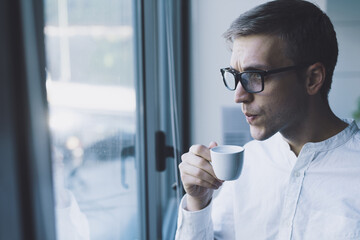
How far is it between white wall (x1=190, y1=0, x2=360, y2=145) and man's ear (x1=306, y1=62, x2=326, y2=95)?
52.1 inches

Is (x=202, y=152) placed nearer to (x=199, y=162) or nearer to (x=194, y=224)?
(x=199, y=162)

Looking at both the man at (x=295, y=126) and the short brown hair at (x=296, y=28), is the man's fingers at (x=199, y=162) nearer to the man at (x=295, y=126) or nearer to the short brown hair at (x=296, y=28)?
the man at (x=295, y=126)

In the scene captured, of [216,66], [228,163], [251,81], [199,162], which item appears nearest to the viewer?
[228,163]

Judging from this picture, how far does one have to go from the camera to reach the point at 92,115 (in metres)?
0.93

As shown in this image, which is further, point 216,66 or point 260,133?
point 216,66

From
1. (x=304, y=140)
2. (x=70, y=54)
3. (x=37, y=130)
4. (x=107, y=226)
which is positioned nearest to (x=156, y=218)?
(x=107, y=226)

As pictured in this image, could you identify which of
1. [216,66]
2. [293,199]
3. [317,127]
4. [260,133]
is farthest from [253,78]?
[216,66]

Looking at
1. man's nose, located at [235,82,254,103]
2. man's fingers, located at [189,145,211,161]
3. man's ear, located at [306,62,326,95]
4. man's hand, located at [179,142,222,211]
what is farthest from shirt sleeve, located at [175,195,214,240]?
man's ear, located at [306,62,326,95]

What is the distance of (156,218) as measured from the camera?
4.36 feet

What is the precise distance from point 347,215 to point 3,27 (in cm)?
105

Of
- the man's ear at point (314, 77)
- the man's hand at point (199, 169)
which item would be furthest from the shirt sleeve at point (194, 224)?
the man's ear at point (314, 77)

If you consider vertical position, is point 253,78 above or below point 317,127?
above

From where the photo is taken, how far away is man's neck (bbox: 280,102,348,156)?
3.48 ft

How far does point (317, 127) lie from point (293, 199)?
0.88 ft
